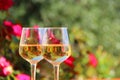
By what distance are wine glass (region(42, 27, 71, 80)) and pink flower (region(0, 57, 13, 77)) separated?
1.99 feet

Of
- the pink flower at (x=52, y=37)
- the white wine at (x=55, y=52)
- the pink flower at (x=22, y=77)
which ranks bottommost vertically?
the white wine at (x=55, y=52)

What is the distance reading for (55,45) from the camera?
233cm

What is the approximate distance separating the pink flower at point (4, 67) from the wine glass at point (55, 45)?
61 cm

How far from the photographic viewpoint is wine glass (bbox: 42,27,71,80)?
7.61 ft

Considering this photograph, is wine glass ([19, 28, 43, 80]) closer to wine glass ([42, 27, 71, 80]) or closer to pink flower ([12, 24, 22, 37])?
wine glass ([42, 27, 71, 80])

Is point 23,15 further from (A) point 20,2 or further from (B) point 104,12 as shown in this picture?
(B) point 104,12

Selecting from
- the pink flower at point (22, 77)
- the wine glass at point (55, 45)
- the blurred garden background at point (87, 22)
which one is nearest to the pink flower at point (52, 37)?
the wine glass at point (55, 45)

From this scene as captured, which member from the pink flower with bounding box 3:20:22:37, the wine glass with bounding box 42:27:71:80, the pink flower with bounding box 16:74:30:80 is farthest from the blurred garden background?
the wine glass with bounding box 42:27:71:80

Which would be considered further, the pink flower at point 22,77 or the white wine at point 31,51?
the pink flower at point 22,77

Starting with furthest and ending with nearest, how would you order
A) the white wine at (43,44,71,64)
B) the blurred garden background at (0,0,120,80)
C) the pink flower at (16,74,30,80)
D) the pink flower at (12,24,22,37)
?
the blurred garden background at (0,0,120,80), the pink flower at (12,24,22,37), the pink flower at (16,74,30,80), the white wine at (43,44,71,64)

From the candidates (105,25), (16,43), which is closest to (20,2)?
(105,25)

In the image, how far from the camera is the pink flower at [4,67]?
9.55ft

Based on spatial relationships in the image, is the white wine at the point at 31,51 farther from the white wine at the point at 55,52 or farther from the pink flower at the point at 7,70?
the pink flower at the point at 7,70

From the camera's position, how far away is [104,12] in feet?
22.6
